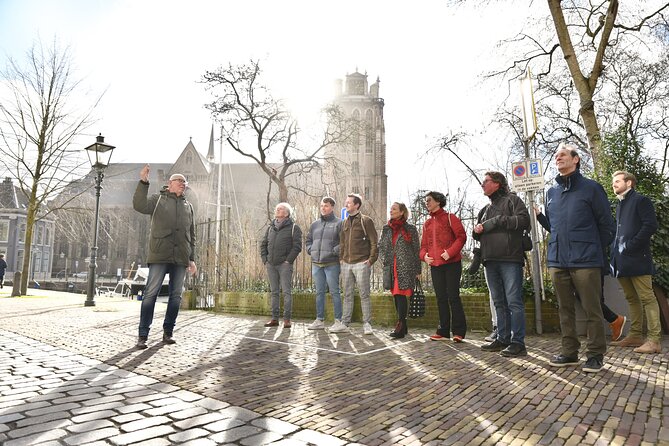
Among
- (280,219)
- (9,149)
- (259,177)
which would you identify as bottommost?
(280,219)

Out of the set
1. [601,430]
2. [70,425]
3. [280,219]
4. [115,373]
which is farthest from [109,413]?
[280,219]

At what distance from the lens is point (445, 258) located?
17.8 ft

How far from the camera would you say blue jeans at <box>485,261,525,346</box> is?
479 centimetres

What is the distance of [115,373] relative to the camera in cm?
375

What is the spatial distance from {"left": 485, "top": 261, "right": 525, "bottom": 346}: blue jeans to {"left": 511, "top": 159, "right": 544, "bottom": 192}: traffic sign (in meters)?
2.06

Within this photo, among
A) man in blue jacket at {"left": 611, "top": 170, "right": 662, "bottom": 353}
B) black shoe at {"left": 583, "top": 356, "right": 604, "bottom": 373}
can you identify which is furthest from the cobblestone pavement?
man in blue jacket at {"left": 611, "top": 170, "right": 662, "bottom": 353}

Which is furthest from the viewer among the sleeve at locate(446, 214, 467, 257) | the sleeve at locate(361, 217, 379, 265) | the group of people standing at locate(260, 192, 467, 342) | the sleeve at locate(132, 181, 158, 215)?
the sleeve at locate(361, 217, 379, 265)

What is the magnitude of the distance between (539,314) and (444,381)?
346cm

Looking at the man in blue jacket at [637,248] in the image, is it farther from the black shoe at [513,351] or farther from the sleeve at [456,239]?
the sleeve at [456,239]

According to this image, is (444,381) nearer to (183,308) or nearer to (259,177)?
(183,308)

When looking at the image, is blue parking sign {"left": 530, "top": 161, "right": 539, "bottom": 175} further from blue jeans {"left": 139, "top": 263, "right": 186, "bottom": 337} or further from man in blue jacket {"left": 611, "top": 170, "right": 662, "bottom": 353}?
blue jeans {"left": 139, "top": 263, "right": 186, "bottom": 337}

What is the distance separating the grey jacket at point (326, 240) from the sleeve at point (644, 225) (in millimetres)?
3731

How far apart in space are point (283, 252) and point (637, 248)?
4718 mm

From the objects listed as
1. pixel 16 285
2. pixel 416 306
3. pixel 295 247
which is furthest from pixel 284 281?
pixel 16 285
